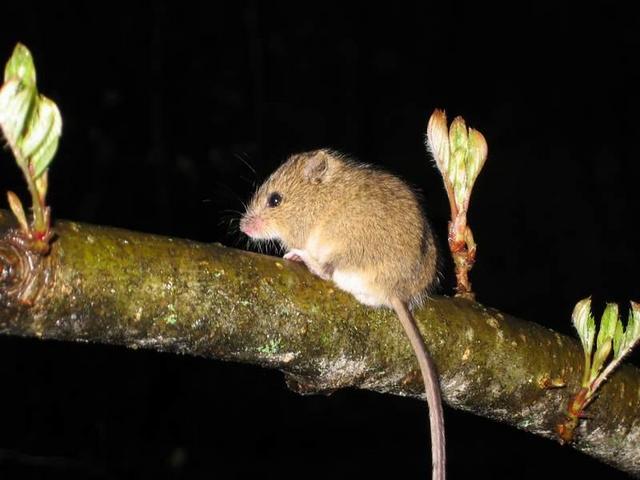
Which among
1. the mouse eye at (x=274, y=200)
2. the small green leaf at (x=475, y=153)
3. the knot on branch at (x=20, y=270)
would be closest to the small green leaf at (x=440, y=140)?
the small green leaf at (x=475, y=153)

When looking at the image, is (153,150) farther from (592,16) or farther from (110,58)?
(592,16)

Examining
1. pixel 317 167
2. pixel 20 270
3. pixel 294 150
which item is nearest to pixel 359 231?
pixel 317 167

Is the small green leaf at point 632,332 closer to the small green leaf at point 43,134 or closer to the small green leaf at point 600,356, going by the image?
the small green leaf at point 600,356

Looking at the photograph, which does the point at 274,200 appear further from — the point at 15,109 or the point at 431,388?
the point at 15,109

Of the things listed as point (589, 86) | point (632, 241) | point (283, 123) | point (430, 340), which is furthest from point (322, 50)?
point (430, 340)

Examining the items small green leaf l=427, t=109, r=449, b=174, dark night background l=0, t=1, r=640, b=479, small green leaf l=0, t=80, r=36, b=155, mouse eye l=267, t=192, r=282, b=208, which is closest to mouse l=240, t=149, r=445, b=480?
mouse eye l=267, t=192, r=282, b=208

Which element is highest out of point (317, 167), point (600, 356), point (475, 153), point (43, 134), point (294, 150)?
point (294, 150)
